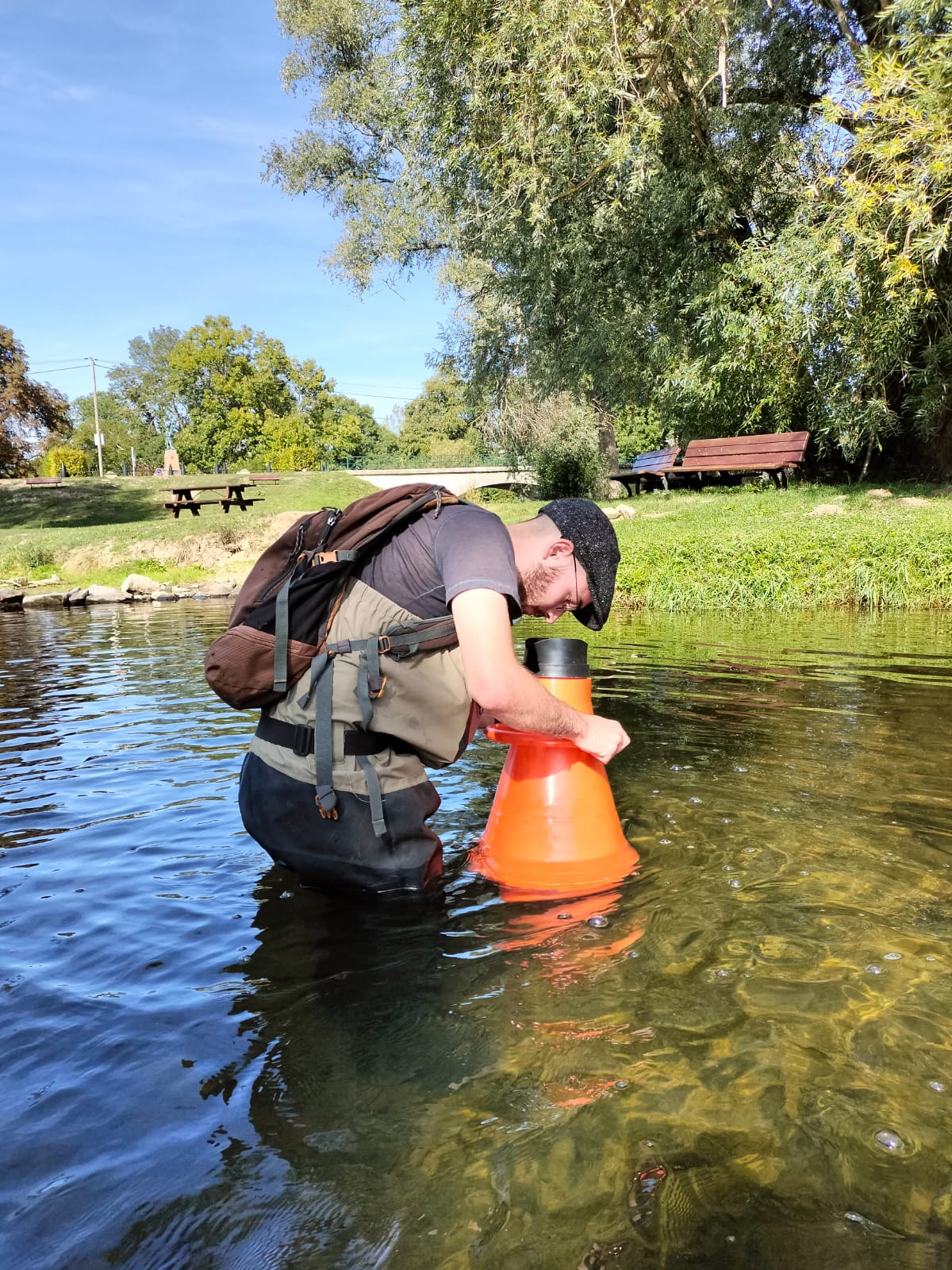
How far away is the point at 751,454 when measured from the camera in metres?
19.8

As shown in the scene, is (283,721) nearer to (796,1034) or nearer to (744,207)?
(796,1034)

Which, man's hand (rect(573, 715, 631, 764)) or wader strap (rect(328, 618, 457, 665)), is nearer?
wader strap (rect(328, 618, 457, 665))

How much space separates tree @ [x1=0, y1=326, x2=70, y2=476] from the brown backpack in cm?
3790

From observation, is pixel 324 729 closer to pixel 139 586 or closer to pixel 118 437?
pixel 139 586

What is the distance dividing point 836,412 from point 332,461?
174 feet

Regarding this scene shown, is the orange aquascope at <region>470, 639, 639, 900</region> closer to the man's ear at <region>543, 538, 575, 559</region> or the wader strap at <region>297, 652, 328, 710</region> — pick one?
the man's ear at <region>543, 538, 575, 559</region>

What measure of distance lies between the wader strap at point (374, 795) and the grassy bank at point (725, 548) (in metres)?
10.3

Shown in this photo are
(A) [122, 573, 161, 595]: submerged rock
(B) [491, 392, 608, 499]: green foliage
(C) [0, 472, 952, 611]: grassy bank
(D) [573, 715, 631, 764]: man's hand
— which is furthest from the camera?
(B) [491, 392, 608, 499]: green foliage

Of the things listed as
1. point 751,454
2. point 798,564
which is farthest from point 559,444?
point 798,564

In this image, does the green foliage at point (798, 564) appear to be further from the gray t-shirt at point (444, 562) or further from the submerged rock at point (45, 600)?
the submerged rock at point (45, 600)

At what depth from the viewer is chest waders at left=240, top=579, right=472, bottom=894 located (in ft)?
10.6

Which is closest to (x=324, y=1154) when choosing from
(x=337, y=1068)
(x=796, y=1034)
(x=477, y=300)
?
(x=337, y=1068)

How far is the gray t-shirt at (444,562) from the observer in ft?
9.52

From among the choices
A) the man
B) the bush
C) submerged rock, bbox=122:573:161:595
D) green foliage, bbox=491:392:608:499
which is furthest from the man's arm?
the bush
